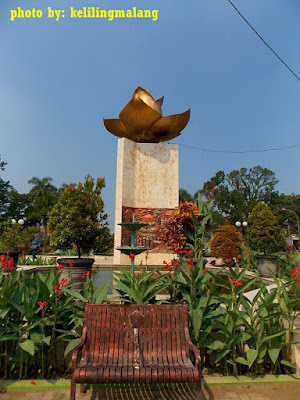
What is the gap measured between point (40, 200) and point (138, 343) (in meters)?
44.3

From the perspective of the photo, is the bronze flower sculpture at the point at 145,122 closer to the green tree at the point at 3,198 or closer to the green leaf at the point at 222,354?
the green leaf at the point at 222,354

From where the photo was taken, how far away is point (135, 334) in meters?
2.25

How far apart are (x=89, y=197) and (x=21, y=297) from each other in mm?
4008

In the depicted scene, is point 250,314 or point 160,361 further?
point 250,314

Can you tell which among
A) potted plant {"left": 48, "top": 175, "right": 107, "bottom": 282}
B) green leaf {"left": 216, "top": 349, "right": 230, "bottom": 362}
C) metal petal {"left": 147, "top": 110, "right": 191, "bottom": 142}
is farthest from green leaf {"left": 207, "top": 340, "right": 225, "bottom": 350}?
metal petal {"left": 147, "top": 110, "right": 191, "bottom": 142}

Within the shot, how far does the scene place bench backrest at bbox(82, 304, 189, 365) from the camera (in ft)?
7.32

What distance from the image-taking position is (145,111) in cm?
1339

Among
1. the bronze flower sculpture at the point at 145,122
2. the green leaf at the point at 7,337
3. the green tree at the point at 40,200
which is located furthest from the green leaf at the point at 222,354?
the green tree at the point at 40,200

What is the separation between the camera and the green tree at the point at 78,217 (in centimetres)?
632

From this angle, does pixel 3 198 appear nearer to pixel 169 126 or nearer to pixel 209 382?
pixel 169 126

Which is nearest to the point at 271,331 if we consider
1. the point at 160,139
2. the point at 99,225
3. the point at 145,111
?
the point at 99,225

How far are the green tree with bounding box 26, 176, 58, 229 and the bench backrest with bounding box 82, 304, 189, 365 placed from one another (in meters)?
40.1

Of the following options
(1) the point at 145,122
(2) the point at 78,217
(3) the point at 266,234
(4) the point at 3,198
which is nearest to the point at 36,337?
(2) the point at 78,217

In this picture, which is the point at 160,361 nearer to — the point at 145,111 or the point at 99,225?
the point at 99,225
